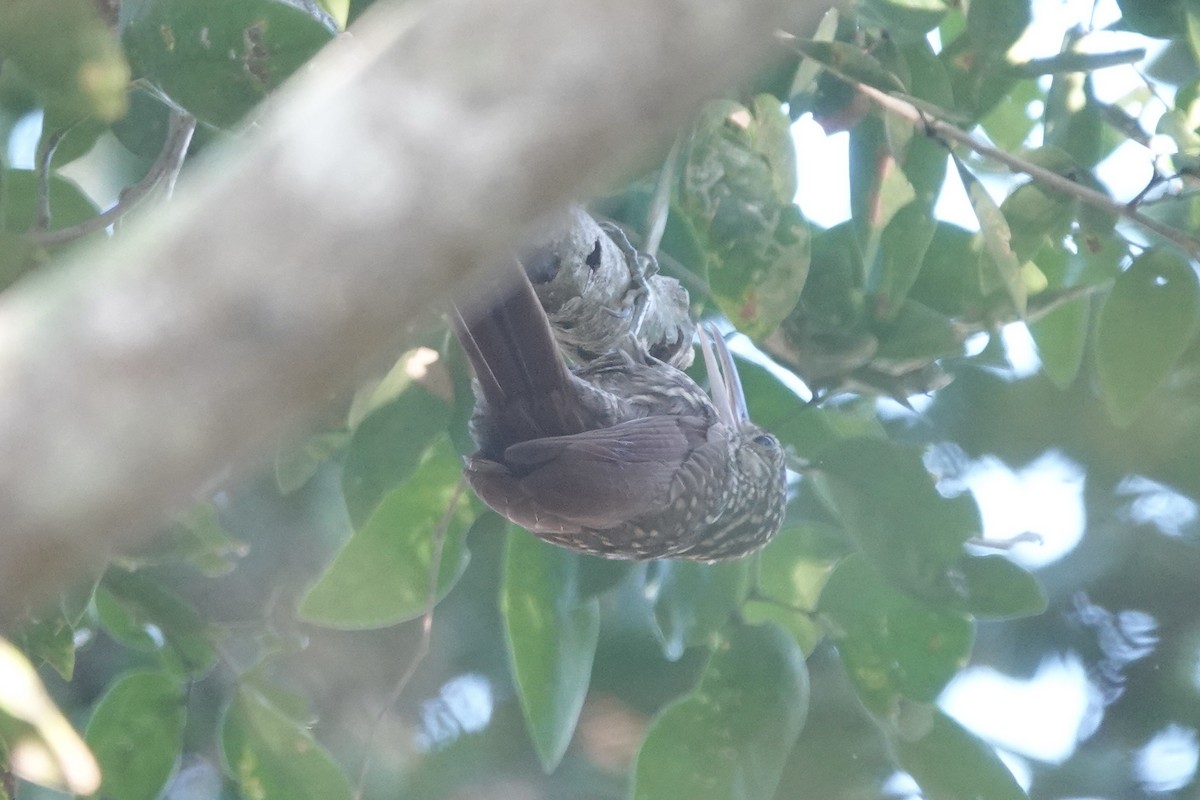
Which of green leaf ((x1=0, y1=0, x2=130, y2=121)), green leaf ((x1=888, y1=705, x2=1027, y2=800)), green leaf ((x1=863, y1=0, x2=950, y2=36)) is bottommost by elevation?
green leaf ((x1=888, y1=705, x2=1027, y2=800))

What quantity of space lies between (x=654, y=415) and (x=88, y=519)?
1.28 m

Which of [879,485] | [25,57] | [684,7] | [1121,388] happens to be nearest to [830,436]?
[879,485]

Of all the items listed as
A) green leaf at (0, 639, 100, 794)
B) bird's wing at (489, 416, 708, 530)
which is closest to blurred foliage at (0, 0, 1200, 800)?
bird's wing at (489, 416, 708, 530)

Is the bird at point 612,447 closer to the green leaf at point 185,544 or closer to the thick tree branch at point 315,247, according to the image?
the green leaf at point 185,544

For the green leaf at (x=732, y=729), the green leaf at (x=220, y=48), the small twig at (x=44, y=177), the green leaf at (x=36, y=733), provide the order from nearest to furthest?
the green leaf at (x=36, y=733) < the green leaf at (x=220, y=48) < the small twig at (x=44, y=177) < the green leaf at (x=732, y=729)

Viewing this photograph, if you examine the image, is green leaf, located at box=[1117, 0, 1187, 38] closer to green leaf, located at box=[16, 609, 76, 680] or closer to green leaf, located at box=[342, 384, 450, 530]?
green leaf, located at box=[342, 384, 450, 530]

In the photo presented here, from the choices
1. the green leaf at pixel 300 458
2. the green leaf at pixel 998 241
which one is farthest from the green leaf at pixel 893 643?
the green leaf at pixel 300 458

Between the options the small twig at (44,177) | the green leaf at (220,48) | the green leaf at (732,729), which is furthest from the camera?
the green leaf at (732,729)

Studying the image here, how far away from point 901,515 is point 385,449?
60cm

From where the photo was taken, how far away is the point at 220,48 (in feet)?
3.46

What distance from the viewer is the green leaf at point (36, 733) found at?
67cm

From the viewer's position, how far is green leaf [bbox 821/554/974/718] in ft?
4.73

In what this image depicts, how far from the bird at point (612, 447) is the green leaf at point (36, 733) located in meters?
0.48

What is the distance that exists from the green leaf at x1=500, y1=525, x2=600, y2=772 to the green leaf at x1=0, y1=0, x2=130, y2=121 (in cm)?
74
